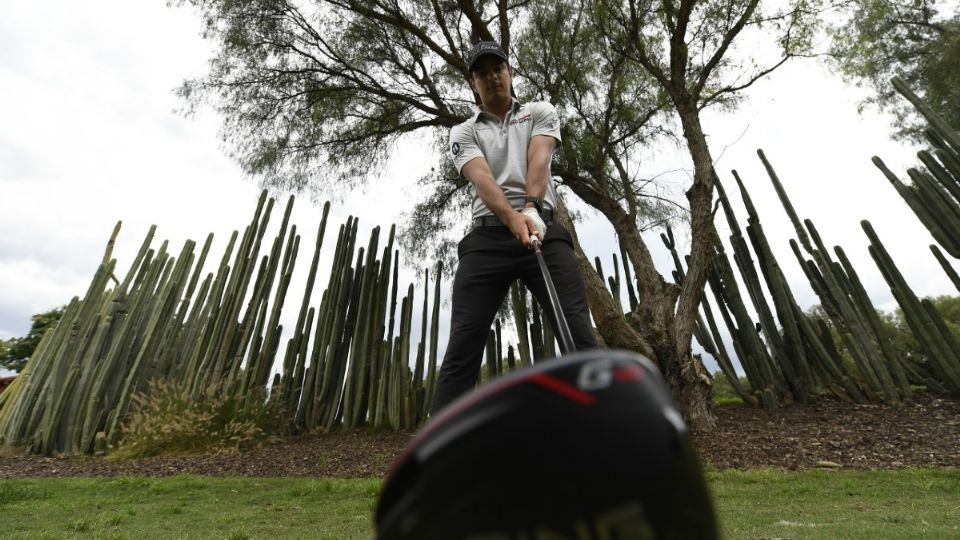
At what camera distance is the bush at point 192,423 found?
5.66 m

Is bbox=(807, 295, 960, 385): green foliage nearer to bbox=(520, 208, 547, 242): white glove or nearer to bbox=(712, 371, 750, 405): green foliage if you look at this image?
bbox=(712, 371, 750, 405): green foliage

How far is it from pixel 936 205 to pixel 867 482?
338cm

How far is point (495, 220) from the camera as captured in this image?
6.95 ft

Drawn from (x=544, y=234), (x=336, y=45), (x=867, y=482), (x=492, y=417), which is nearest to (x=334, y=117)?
(x=336, y=45)

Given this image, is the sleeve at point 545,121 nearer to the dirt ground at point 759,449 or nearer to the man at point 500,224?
the man at point 500,224

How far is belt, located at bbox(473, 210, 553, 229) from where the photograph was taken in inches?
83.0

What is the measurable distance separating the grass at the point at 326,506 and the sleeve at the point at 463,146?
151 centimetres

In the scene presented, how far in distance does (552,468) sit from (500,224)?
1627 mm

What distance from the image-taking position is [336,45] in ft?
21.0

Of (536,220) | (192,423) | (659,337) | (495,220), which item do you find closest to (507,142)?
(495,220)

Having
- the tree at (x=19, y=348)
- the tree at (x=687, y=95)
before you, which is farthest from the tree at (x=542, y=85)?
the tree at (x=19, y=348)

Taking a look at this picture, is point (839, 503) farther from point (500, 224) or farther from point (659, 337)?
point (659, 337)

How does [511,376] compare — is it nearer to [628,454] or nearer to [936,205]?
[628,454]

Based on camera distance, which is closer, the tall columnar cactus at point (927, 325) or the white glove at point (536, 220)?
the white glove at point (536, 220)
